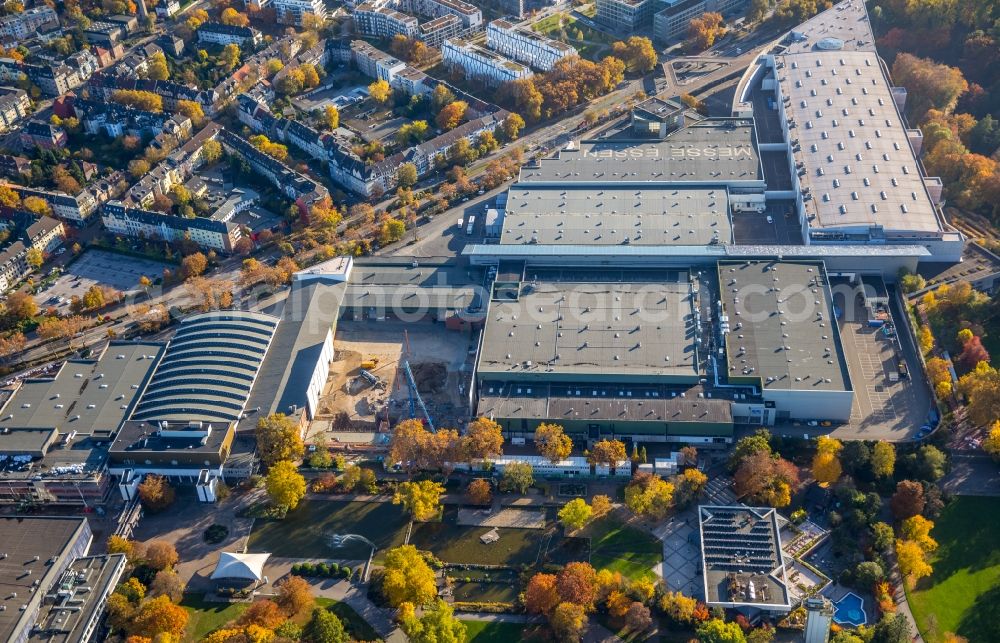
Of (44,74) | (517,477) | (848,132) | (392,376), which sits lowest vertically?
(392,376)

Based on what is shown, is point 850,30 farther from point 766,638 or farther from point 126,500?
point 126,500

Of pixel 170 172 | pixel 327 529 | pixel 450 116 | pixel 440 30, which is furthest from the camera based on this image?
pixel 440 30

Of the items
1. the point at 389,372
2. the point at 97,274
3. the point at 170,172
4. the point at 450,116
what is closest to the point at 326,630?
the point at 389,372

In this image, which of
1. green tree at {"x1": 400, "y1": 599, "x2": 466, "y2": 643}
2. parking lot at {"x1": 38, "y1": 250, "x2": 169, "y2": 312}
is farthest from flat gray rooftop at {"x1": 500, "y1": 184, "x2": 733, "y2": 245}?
green tree at {"x1": 400, "y1": 599, "x2": 466, "y2": 643}

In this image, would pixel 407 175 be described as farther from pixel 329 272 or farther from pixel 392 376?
pixel 392 376

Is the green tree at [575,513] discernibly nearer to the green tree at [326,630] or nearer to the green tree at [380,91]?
the green tree at [326,630]

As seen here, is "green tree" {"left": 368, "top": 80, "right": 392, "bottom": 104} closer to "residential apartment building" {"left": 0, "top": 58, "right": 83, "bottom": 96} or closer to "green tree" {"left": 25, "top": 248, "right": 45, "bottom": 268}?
"residential apartment building" {"left": 0, "top": 58, "right": 83, "bottom": 96}
